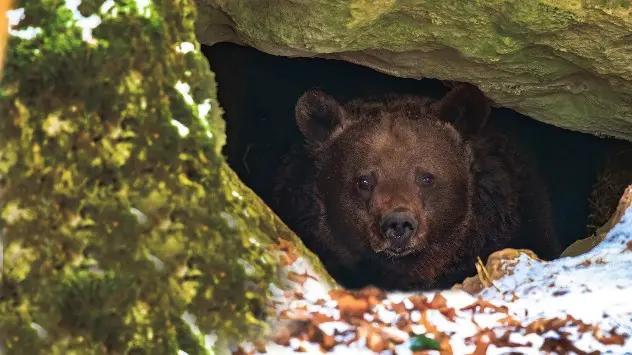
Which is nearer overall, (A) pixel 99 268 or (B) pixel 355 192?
(A) pixel 99 268

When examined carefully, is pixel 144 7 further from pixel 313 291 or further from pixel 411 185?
pixel 411 185

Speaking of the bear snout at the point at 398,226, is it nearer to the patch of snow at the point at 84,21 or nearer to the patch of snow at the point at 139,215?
the patch of snow at the point at 139,215

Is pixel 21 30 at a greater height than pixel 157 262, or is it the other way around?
pixel 21 30

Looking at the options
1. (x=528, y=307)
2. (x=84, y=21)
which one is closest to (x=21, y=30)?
(x=84, y=21)

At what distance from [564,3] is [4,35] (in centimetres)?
331

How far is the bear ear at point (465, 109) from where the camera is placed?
6.24 m

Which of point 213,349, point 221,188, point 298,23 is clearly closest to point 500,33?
point 298,23

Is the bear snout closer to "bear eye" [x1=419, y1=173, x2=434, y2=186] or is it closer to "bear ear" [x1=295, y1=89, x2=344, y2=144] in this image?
"bear eye" [x1=419, y1=173, x2=434, y2=186]

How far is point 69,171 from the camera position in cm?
312

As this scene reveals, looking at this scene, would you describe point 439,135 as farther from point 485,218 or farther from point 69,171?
point 69,171

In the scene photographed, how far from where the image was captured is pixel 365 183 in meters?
5.98

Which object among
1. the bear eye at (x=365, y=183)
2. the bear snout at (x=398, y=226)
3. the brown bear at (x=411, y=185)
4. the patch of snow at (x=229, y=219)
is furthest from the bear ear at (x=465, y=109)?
the patch of snow at (x=229, y=219)

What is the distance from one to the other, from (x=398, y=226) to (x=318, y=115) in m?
1.67

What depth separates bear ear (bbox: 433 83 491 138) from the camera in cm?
624
